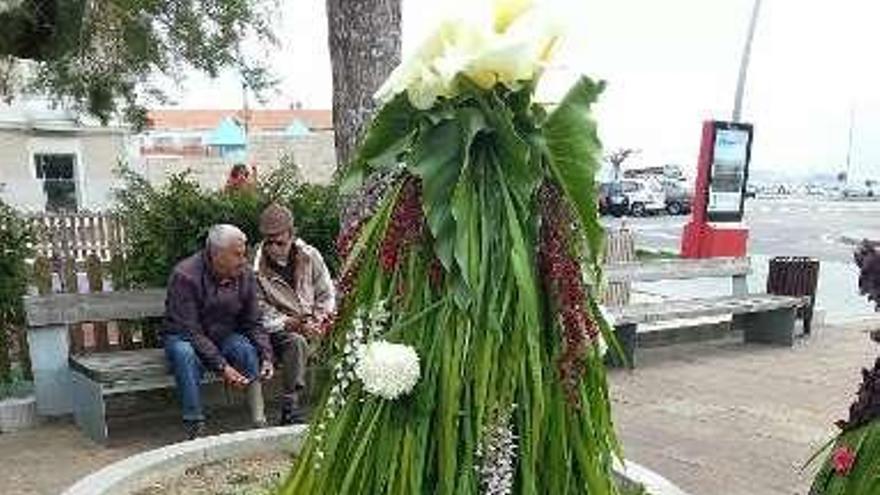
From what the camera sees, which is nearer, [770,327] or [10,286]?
[10,286]

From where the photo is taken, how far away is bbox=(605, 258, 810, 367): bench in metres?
8.59

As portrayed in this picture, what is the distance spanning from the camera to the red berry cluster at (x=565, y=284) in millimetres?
2500

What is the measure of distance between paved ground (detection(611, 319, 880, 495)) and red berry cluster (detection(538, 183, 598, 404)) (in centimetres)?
326

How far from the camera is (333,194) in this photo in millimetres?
7262

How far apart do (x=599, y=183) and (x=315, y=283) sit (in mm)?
4224

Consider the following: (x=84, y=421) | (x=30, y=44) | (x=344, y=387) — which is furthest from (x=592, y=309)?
(x=84, y=421)

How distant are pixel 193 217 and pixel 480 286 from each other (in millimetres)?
4894

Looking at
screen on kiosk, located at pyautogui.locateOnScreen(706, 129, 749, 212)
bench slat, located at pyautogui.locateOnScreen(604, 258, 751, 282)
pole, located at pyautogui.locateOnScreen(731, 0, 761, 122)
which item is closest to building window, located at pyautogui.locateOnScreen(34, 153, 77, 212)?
pole, located at pyautogui.locateOnScreen(731, 0, 761, 122)

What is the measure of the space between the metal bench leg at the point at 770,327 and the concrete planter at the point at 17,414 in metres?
6.66

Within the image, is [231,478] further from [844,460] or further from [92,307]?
[92,307]

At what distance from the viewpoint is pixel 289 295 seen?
21.5ft

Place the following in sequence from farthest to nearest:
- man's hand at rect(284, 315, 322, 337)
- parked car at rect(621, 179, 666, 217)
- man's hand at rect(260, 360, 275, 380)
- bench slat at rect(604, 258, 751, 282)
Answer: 1. parked car at rect(621, 179, 666, 217)
2. bench slat at rect(604, 258, 751, 282)
3. man's hand at rect(284, 315, 322, 337)
4. man's hand at rect(260, 360, 275, 380)

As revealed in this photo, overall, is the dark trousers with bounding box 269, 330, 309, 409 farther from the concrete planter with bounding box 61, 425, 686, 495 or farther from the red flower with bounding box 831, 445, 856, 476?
the red flower with bounding box 831, 445, 856, 476

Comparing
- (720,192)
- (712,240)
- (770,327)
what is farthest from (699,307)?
(720,192)
